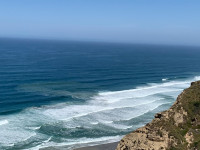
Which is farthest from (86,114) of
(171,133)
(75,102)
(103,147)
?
(171,133)

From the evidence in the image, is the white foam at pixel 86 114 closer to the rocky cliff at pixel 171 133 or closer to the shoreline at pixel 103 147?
the shoreline at pixel 103 147

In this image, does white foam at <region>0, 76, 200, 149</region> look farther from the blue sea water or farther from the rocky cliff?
the rocky cliff

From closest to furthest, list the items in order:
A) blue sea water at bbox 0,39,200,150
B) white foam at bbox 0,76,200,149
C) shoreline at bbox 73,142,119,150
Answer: shoreline at bbox 73,142,119,150, white foam at bbox 0,76,200,149, blue sea water at bbox 0,39,200,150

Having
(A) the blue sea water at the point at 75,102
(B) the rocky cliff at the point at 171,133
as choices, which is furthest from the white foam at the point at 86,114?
(B) the rocky cliff at the point at 171,133

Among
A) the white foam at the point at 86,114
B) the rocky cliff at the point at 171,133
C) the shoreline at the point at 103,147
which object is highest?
the rocky cliff at the point at 171,133

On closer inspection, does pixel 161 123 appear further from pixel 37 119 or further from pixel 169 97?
pixel 169 97

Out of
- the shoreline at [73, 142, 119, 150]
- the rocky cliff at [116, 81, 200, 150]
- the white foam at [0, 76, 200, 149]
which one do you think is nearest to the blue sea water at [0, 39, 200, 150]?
the white foam at [0, 76, 200, 149]

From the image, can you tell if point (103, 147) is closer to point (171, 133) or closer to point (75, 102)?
point (171, 133)

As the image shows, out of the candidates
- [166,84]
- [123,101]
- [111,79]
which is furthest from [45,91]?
[166,84]
